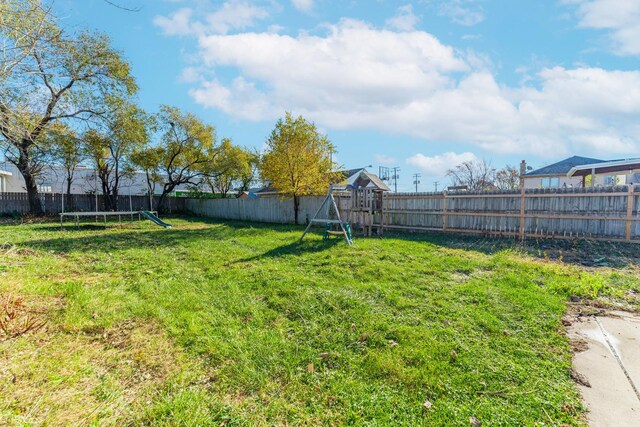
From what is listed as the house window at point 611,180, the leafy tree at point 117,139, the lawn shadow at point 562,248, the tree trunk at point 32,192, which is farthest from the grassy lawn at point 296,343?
the tree trunk at point 32,192

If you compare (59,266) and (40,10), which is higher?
(40,10)

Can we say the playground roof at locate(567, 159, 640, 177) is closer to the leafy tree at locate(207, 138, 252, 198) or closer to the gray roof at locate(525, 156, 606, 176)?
the gray roof at locate(525, 156, 606, 176)

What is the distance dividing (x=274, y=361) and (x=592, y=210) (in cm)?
914

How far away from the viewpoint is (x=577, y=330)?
126 inches

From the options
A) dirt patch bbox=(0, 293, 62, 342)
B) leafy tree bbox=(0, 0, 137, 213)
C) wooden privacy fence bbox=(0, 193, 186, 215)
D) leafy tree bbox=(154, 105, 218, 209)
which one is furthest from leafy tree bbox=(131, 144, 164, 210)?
dirt patch bbox=(0, 293, 62, 342)

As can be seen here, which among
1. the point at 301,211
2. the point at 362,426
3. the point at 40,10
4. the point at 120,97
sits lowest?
the point at 362,426

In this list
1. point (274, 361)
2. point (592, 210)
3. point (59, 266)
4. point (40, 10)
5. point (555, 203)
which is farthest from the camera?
point (555, 203)

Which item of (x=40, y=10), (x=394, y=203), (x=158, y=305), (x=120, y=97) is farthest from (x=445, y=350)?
(x=120, y=97)

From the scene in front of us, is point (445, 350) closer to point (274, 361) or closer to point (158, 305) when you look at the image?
point (274, 361)

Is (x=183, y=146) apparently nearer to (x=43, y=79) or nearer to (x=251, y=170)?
(x=251, y=170)

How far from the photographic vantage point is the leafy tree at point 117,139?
14.6m

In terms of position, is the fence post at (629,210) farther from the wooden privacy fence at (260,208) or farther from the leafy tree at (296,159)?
the leafy tree at (296,159)

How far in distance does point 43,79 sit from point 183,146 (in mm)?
13669

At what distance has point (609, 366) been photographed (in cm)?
256
